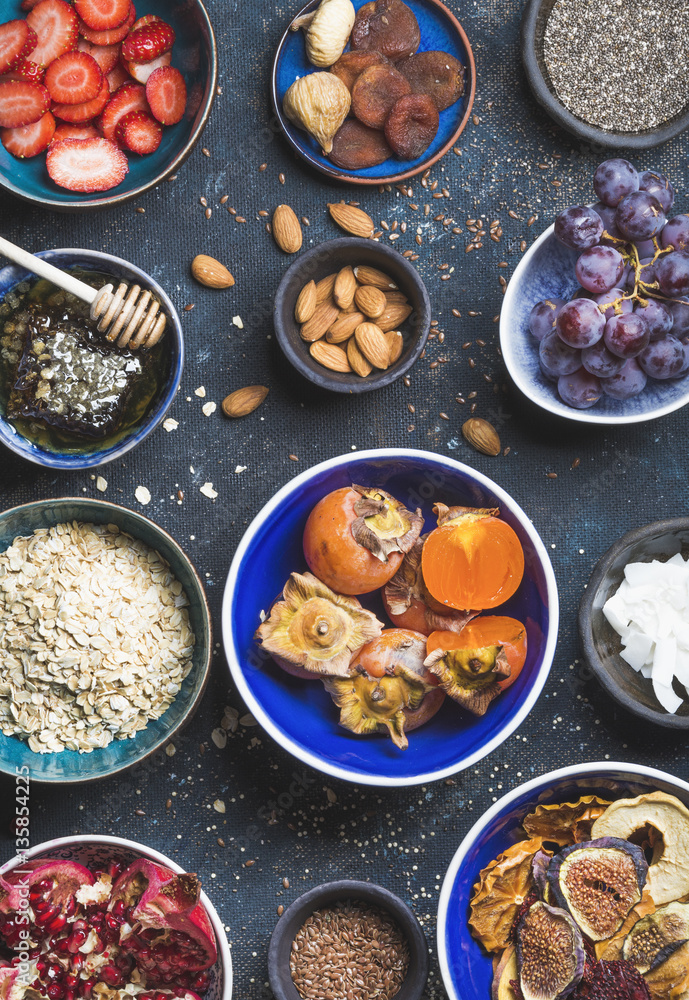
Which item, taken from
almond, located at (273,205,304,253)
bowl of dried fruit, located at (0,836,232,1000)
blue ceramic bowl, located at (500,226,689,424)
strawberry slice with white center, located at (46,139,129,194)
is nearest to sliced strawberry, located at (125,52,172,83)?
strawberry slice with white center, located at (46,139,129,194)

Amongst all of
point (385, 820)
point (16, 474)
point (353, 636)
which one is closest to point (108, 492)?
point (16, 474)

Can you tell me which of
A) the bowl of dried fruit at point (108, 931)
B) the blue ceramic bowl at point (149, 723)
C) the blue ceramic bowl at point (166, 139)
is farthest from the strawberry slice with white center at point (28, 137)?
the bowl of dried fruit at point (108, 931)

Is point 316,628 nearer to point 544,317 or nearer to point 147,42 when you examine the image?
point 544,317

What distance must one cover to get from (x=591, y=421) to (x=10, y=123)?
3.30 feet

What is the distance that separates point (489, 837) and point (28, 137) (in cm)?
127

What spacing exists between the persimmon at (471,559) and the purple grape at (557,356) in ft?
0.83

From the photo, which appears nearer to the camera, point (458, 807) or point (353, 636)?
point (353, 636)

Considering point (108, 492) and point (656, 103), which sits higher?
point (656, 103)

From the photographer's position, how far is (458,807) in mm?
1233

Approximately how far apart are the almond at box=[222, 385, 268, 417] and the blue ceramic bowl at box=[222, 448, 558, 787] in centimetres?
22

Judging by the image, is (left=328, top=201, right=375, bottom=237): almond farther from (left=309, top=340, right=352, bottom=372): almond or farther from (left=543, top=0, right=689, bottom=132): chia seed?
(left=543, top=0, right=689, bottom=132): chia seed

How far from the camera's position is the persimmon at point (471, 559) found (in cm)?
103

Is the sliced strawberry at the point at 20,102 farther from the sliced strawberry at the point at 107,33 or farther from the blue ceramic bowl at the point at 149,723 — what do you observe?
the blue ceramic bowl at the point at 149,723

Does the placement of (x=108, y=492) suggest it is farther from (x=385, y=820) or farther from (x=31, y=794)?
(x=385, y=820)
